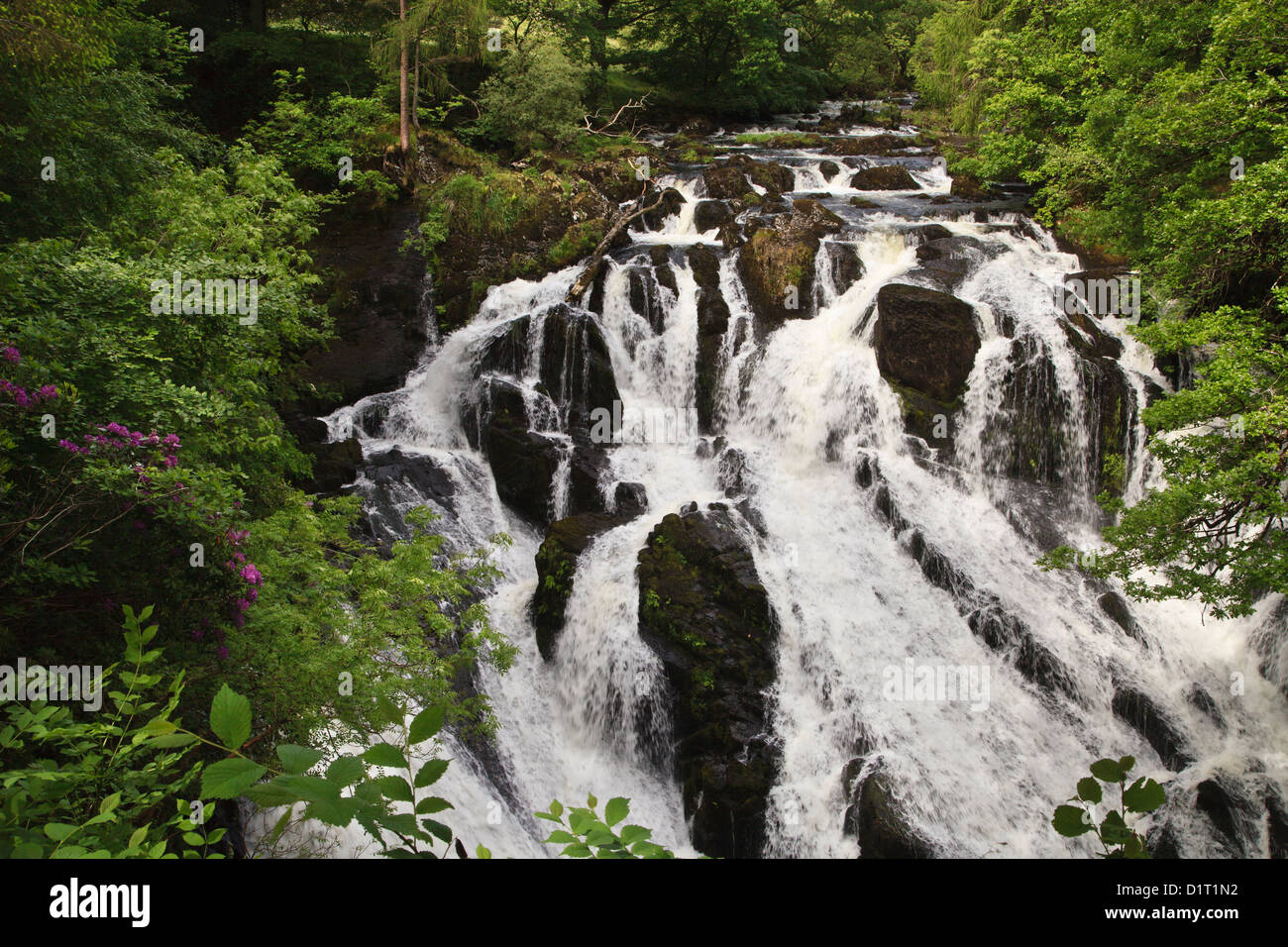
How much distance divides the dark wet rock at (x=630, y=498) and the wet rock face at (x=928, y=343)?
5502 millimetres

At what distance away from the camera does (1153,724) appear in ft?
32.9

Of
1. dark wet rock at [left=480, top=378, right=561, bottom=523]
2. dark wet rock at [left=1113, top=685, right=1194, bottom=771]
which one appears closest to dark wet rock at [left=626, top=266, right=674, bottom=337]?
dark wet rock at [left=480, top=378, right=561, bottom=523]

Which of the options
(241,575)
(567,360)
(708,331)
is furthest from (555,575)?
(708,331)

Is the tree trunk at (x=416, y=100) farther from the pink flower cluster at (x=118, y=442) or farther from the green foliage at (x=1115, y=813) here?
the green foliage at (x=1115, y=813)

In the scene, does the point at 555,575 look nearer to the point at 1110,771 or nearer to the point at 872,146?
the point at 1110,771

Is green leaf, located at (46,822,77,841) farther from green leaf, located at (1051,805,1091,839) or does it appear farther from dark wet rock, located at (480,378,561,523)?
dark wet rock, located at (480,378,561,523)

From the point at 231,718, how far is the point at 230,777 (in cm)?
14

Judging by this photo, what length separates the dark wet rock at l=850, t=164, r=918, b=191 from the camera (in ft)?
68.4

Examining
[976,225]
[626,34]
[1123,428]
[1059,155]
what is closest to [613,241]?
[976,225]

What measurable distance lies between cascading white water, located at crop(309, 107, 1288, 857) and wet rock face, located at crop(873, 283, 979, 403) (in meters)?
0.37

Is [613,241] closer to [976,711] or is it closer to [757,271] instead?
[757,271]

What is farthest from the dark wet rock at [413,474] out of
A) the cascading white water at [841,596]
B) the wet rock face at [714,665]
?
the wet rock face at [714,665]

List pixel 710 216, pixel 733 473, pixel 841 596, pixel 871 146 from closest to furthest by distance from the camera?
1. pixel 841 596
2. pixel 733 473
3. pixel 710 216
4. pixel 871 146

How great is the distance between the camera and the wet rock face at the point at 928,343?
14.1m
